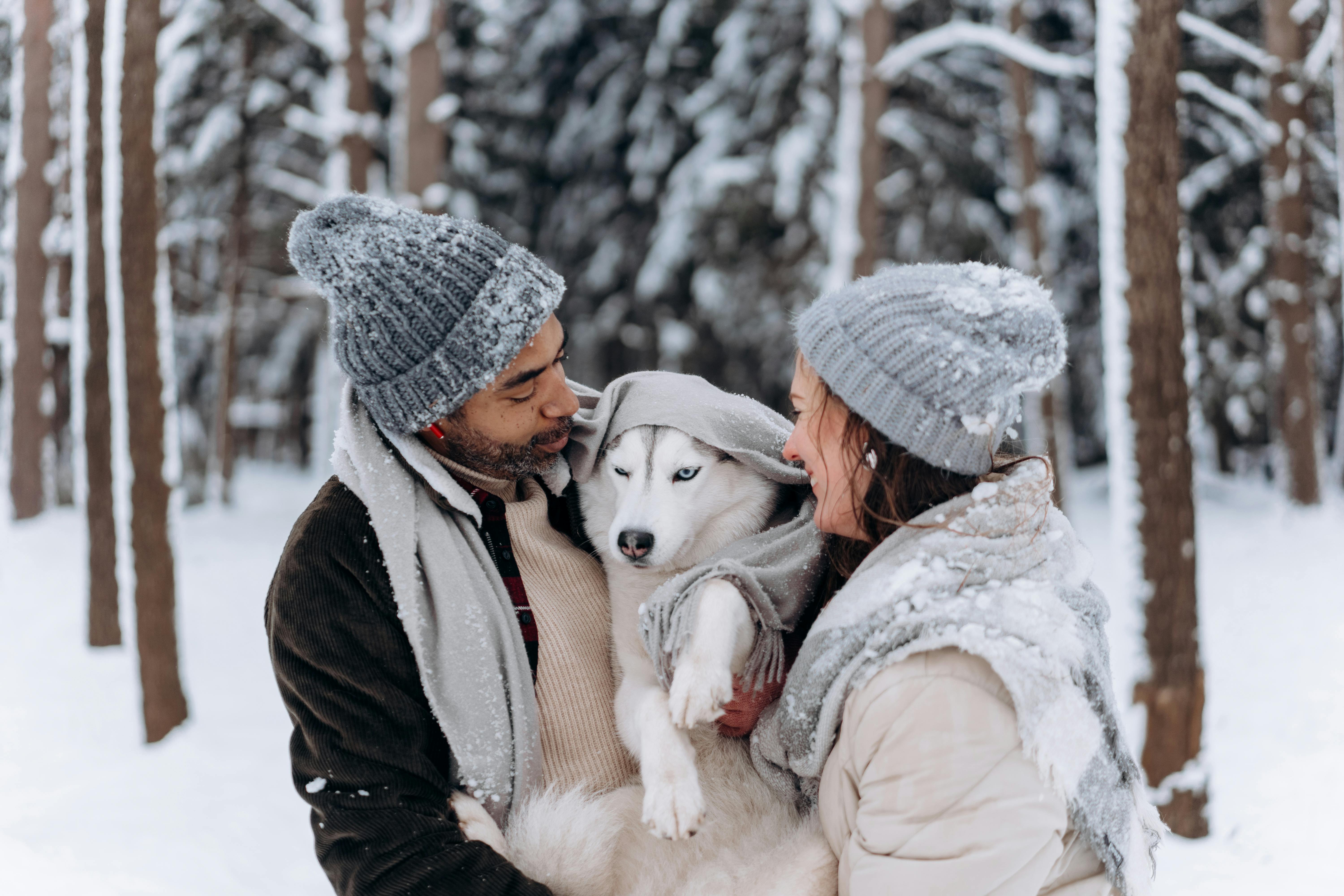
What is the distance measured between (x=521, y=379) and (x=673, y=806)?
0.87 metres

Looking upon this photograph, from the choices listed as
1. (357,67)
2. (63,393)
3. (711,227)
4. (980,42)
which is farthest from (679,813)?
(63,393)

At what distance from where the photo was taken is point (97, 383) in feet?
21.4

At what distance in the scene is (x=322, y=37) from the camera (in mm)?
8742

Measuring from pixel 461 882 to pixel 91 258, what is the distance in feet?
19.8

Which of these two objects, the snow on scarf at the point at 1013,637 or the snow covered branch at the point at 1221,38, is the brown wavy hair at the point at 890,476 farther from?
the snow covered branch at the point at 1221,38

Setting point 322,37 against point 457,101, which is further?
point 322,37

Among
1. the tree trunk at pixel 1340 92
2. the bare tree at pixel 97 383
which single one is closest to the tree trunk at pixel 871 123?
the tree trunk at pixel 1340 92

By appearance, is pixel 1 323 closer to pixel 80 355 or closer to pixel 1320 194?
pixel 80 355

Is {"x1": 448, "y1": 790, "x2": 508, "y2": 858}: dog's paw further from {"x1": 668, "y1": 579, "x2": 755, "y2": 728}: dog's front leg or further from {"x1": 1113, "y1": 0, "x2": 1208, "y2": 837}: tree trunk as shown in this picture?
{"x1": 1113, "y1": 0, "x2": 1208, "y2": 837}: tree trunk

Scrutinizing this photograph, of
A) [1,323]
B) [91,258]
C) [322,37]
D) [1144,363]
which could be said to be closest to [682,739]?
[1144,363]

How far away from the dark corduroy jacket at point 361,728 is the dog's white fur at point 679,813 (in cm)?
11

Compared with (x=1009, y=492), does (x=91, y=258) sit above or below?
below

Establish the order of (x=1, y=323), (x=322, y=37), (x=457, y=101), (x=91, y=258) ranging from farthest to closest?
1. (x=1, y=323)
2. (x=322, y=37)
3. (x=457, y=101)
4. (x=91, y=258)

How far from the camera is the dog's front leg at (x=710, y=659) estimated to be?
1734mm
